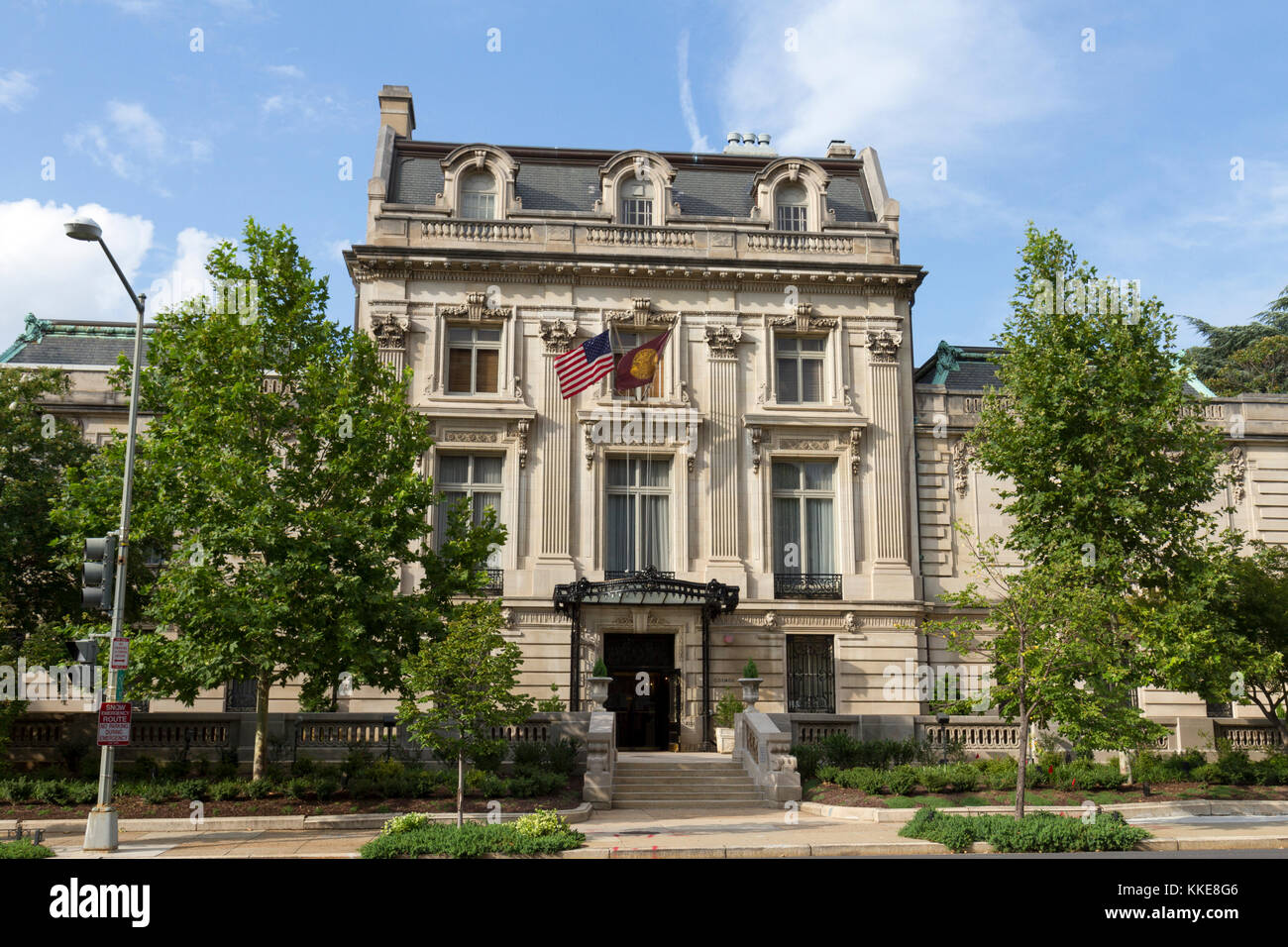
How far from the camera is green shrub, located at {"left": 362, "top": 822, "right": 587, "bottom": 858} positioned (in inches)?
568

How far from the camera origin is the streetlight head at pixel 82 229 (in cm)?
1633

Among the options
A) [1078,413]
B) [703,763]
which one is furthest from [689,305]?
[703,763]

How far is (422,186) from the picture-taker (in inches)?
1367

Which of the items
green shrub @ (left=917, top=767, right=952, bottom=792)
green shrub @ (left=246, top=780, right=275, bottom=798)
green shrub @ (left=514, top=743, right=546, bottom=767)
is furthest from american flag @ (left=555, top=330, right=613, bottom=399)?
green shrub @ (left=917, top=767, right=952, bottom=792)

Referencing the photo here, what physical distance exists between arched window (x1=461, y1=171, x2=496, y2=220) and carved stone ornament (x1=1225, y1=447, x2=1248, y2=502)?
86.1 ft

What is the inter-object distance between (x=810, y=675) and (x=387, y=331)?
657 inches

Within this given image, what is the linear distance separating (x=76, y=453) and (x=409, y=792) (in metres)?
12.9

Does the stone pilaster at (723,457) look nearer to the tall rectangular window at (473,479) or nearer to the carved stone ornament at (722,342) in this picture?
the carved stone ornament at (722,342)

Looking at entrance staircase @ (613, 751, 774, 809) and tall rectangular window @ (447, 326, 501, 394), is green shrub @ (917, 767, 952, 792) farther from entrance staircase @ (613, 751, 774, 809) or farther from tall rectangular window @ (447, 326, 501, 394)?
tall rectangular window @ (447, 326, 501, 394)

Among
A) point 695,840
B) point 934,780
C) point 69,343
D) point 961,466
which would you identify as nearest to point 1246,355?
point 961,466

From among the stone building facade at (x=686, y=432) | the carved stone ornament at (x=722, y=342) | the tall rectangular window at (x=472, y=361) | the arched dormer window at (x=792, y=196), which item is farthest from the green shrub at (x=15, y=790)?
the arched dormer window at (x=792, y=196)

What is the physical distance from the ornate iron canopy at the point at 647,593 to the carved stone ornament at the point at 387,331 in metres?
9.22

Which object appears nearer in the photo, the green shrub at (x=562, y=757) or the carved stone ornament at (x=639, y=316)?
the green shrub at (x=562, y=757)
